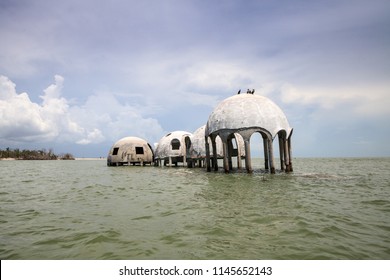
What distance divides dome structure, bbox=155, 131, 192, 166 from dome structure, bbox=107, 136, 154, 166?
4083 millimetres

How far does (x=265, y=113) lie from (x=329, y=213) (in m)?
12.1

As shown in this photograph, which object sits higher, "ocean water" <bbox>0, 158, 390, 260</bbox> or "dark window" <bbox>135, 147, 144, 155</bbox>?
"dark window" <bbox>135, 147, 144, 155</bbox>

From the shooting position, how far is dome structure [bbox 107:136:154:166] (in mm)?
38031

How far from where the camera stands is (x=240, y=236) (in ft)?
18.0

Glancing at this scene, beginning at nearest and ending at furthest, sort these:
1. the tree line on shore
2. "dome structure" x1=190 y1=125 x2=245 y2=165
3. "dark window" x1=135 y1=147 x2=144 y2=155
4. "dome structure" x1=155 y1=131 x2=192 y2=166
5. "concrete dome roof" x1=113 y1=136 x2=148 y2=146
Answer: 1. "dome structure" x1=190 y1=125 x2=245 y2=165
2. "dome structure" x1=155 y1=131 x2=192 y2=166
3. "concrete dome roof" x1=113 y1=136 x2=148 y2=146
4. "dark window" x1=135 y1=147 x2=144 y2=155
5. the tree line on shore

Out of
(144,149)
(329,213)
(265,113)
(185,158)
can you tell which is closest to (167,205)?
(329,213)

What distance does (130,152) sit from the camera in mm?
38188

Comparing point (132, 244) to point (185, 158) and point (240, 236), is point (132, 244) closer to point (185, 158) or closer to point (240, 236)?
point (240, 236)

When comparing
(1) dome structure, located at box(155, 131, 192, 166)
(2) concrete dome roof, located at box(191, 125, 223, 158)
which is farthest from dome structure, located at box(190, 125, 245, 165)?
(1) dome structure, located at box(155, 131, 192, 166)

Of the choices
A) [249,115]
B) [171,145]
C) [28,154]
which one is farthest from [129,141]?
[28,154]

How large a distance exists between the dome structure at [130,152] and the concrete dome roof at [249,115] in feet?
67.6

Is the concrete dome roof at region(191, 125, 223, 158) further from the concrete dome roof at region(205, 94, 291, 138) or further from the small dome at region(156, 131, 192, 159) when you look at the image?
the concrete dome roof at region(205, 94, 291, 138)

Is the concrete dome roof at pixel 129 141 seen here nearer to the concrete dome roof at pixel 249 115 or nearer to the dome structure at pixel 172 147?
the dome structure at pixel 172 147

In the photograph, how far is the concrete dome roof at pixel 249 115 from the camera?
61.5 ft
